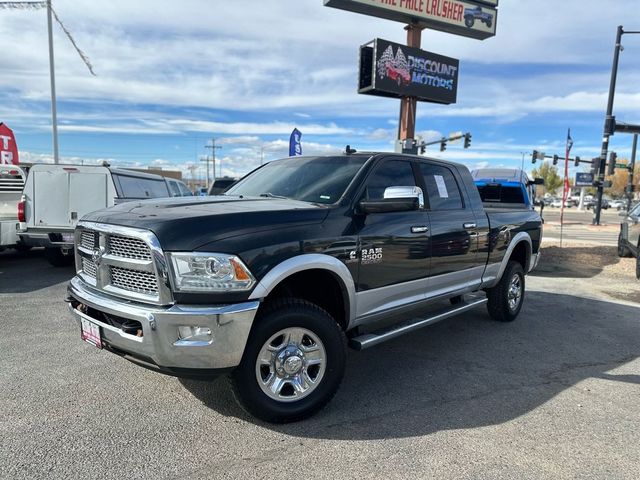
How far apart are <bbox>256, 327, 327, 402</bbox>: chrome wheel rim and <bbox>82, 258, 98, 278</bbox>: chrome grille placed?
1.39 metres

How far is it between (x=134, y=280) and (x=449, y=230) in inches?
120

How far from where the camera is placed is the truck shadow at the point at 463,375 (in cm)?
348

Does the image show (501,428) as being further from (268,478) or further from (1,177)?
(1,177)

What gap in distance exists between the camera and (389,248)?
4031mm

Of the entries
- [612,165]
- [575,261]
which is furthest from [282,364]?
[612,165]

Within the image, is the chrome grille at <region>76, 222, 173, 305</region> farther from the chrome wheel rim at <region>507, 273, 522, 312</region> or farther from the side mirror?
the chrome wheel rim at <region>507, 273, 522, 312</region>

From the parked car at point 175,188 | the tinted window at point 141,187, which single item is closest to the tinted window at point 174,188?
the parked car at point 175,188

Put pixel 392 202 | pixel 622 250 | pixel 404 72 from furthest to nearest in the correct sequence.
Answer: pixel 404 72 → pixel 622 250 → pixel 392 202

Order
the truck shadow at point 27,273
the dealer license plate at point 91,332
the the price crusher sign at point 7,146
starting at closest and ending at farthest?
the dealer license plate at point 91,332
the truck shadow at point 27,273
the the price crusher sign at point 7,146

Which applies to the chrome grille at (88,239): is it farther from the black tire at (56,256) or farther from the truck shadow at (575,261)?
the truck shadow at (575,261)

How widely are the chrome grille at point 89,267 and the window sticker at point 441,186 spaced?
330 centimetres

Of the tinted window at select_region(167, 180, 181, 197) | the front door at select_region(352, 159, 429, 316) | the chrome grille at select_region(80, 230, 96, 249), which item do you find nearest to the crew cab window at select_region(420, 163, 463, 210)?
the front door at select_region(352, 159, 429, 316)

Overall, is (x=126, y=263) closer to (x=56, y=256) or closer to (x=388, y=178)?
(x=388, y=178)

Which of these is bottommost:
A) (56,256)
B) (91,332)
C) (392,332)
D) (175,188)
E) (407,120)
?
(56,256)
